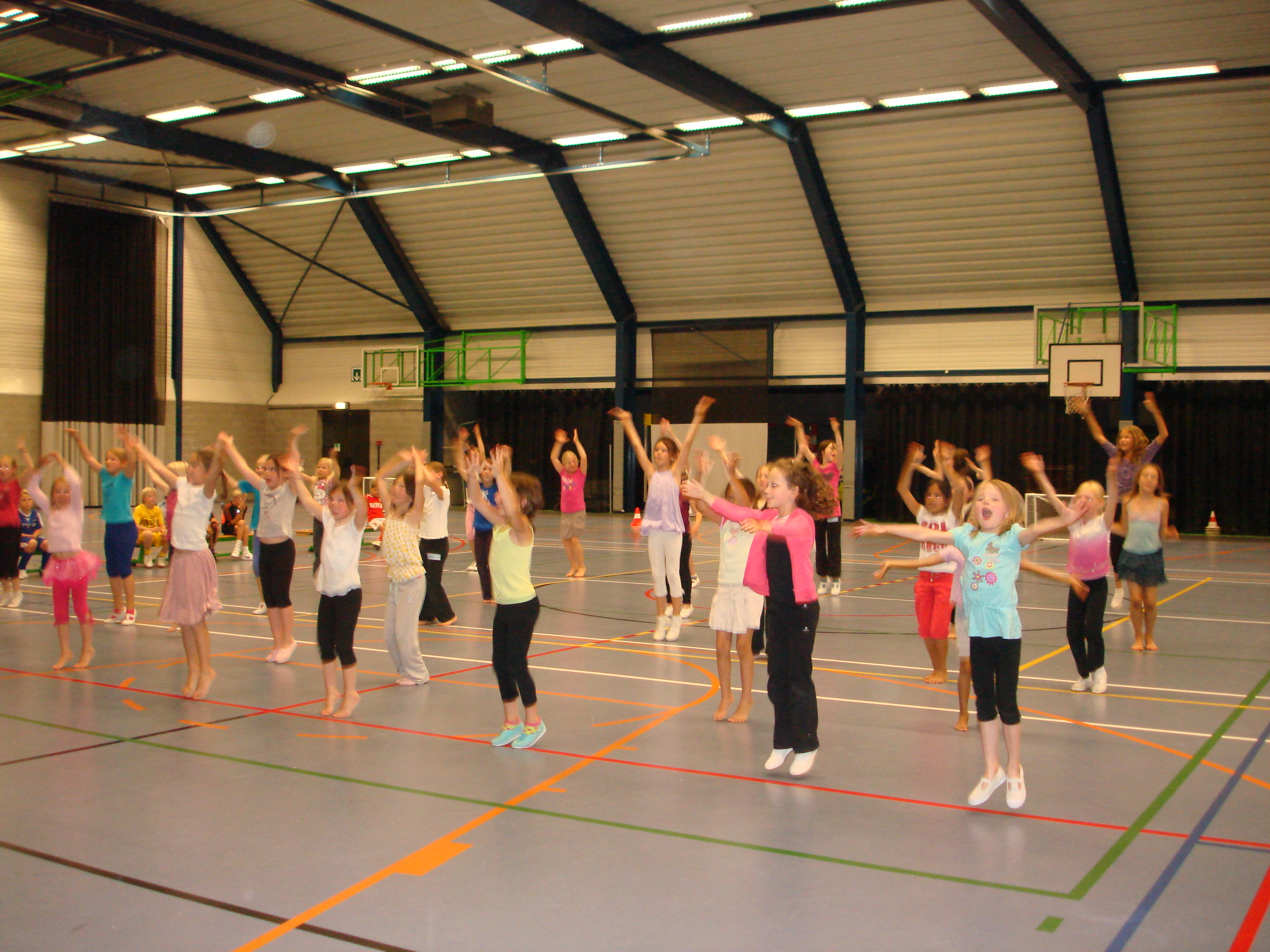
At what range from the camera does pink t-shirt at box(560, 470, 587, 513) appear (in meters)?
15.2

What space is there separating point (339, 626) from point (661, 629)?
371 centimetres

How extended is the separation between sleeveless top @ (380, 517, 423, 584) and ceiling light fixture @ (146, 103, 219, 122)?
16317 millimetres

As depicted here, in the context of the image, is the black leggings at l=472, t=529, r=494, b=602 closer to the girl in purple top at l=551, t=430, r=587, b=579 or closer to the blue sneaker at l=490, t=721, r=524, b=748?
the girl in purple top at l=551, t=430, r=587, b=579

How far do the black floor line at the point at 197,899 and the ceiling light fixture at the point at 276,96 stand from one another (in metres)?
17.6

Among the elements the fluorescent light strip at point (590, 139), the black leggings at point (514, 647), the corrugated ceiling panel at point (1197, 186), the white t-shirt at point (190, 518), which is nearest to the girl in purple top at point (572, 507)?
the white t-shirt at point (190, 518)

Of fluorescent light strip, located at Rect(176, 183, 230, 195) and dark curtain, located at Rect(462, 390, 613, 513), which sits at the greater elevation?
fluorescent light strip, located at Rect(176, 183, 230, 195)

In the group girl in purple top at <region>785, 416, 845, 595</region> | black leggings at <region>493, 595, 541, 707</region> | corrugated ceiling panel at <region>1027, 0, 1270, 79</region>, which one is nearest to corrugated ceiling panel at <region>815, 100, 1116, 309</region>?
corrugated ceiling panel at <region>1027, 0, 1270, 79</region>

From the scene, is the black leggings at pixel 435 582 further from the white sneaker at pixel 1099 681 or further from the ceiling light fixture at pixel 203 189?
the ceiling light fixture at pixel 203 189

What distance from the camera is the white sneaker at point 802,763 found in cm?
564

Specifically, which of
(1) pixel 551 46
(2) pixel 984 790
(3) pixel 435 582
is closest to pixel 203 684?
(3) pixel 435 582

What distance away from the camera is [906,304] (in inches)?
981

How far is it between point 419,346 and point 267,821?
26610 mm

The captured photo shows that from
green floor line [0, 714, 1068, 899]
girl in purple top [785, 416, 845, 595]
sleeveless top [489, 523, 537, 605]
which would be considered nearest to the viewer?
green floor line [0, 714, 1068, 899]

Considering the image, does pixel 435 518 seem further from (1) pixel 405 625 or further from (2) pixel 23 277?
(2) pixel 23 277
